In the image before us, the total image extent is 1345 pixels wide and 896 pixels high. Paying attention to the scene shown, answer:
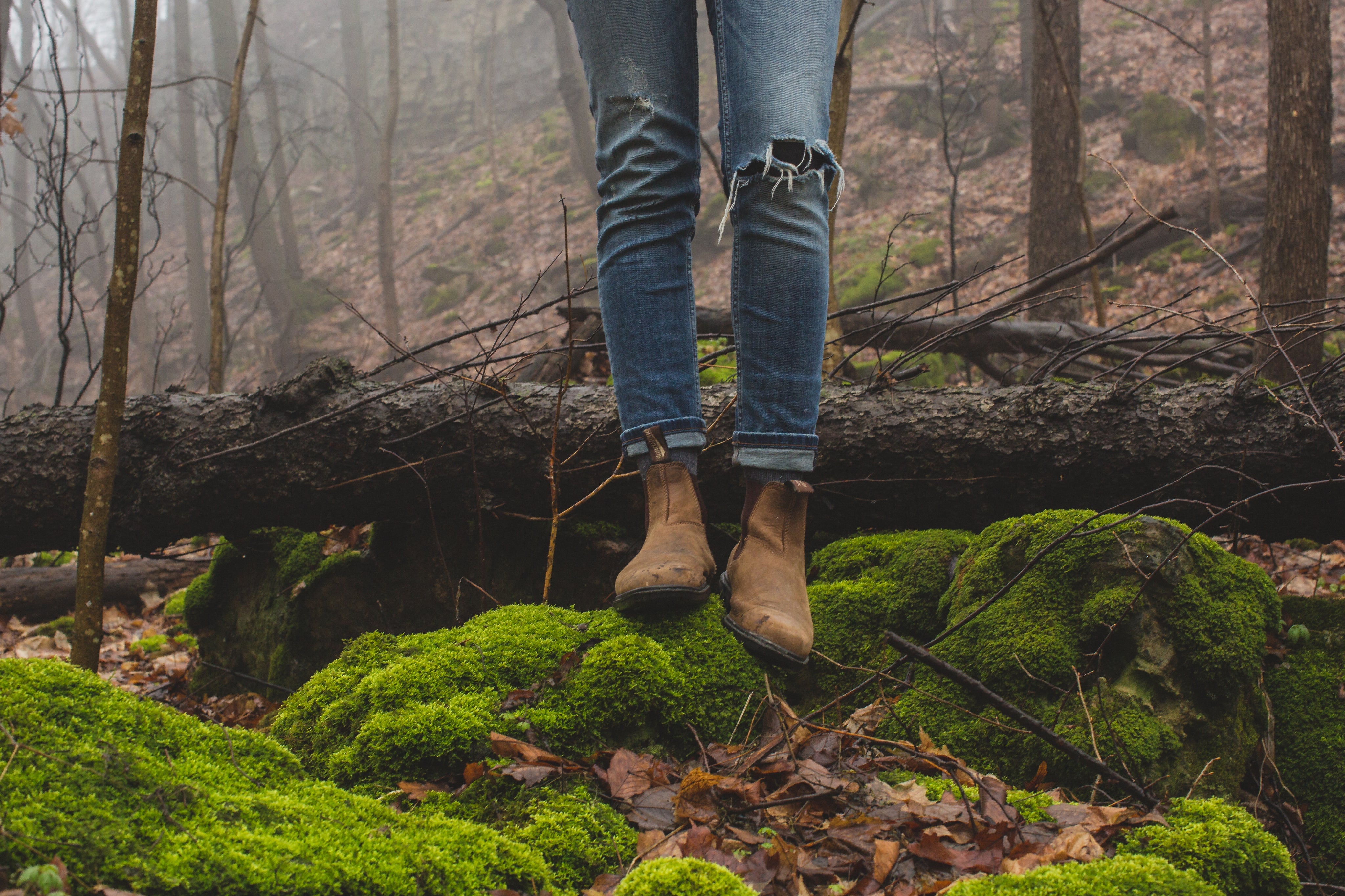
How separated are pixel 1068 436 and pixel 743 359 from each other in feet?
4.45

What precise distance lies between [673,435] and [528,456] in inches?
41.2

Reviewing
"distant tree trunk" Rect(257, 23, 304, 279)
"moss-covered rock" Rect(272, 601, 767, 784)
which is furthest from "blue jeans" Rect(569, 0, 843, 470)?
"distant tree trunk" Rect(257, 23, 304, 279)

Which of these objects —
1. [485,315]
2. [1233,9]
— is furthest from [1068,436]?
[1233,9]

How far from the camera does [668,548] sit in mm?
1878

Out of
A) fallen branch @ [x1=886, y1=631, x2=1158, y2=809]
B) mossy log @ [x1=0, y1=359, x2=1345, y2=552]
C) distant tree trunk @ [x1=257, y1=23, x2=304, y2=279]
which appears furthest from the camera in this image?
distant tree trunk @ [x1=257, y1=23, x2=304, y2=279]

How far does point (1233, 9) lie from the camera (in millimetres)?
12945

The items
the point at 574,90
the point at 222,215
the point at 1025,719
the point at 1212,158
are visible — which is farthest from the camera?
the point at 574,90

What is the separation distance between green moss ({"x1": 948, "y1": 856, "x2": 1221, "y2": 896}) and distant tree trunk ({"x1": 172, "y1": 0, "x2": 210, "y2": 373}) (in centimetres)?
1695

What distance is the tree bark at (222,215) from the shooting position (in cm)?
456

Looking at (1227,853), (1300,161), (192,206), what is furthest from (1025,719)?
(192,206)

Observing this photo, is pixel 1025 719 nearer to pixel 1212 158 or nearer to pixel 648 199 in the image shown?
pixel 648 199

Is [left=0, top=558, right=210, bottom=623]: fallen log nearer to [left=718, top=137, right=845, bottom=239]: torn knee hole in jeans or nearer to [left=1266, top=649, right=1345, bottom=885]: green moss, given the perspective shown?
[left=718, top=137, right=845, bottom=239]: torn knee hole in jeans

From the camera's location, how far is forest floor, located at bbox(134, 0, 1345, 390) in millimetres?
10367

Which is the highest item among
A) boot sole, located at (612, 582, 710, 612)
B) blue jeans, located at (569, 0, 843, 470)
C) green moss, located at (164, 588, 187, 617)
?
blue jeans, located at (569, 0, 843, 470)
